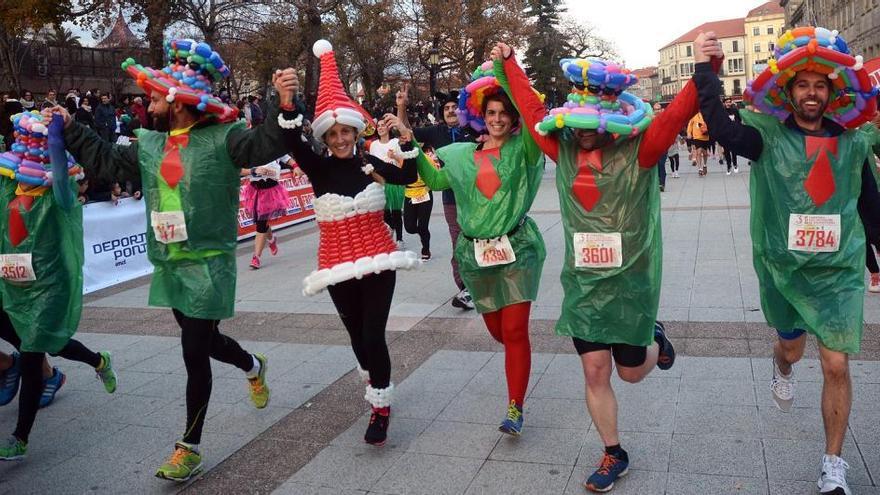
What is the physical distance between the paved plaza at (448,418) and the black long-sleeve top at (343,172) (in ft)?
4.21

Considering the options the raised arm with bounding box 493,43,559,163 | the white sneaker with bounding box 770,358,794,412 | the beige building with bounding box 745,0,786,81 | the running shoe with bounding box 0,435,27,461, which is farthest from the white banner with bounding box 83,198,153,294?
the beige building with bounding box 745,0,786,81

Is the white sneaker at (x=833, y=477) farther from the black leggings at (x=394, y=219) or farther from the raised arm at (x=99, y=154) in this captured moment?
the black leggings at (x=394, y=219)

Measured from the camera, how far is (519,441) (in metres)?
3.87

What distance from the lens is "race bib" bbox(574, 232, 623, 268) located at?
3307mm

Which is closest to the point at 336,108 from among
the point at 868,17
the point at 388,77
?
the point at 388,77

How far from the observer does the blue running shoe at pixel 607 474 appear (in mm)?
3250

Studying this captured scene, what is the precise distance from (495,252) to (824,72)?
1607 millimetres

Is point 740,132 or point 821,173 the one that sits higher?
point 740,132

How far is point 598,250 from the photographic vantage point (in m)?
3.33

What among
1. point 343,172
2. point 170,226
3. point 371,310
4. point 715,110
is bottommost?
point 371,310

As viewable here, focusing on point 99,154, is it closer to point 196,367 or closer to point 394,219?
point 196,367

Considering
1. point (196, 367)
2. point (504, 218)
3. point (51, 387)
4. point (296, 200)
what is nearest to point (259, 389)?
point (196, 367)

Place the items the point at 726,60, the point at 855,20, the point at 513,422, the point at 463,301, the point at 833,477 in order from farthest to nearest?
the point at 726,60, the point at 855,20, the point at 463,301, the point at 513,422, the point at 833,477

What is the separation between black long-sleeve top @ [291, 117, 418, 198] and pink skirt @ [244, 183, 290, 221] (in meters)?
5.85
